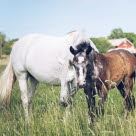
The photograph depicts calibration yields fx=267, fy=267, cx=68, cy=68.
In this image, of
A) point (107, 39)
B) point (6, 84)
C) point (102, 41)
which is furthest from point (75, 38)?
point (107, 39)

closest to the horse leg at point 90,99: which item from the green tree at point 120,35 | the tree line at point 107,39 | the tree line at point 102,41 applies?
the tree line at point 102,41

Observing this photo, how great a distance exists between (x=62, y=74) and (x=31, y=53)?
1197 millimetres

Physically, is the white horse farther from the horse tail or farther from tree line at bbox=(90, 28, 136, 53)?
tree line at bbox=(90, 28, 136, 53)

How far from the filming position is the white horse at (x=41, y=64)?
4590 mm

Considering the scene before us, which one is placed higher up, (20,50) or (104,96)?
(20,50)

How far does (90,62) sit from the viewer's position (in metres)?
4.06

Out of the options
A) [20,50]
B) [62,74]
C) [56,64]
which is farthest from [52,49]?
[20,50]

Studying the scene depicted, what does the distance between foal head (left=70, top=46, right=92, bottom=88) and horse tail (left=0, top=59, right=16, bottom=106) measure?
2663 mm

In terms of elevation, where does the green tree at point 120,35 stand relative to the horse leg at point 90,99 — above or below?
below

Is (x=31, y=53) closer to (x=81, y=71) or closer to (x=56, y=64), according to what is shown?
(x=56, y=64)

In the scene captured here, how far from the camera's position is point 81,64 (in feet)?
12.3

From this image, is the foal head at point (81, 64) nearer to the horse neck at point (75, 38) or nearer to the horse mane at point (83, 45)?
the horse mane at point (83, 45)

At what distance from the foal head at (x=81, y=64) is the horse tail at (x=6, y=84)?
2.66 metres

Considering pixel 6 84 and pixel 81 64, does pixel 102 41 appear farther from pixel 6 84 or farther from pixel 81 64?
pixel 81 64
